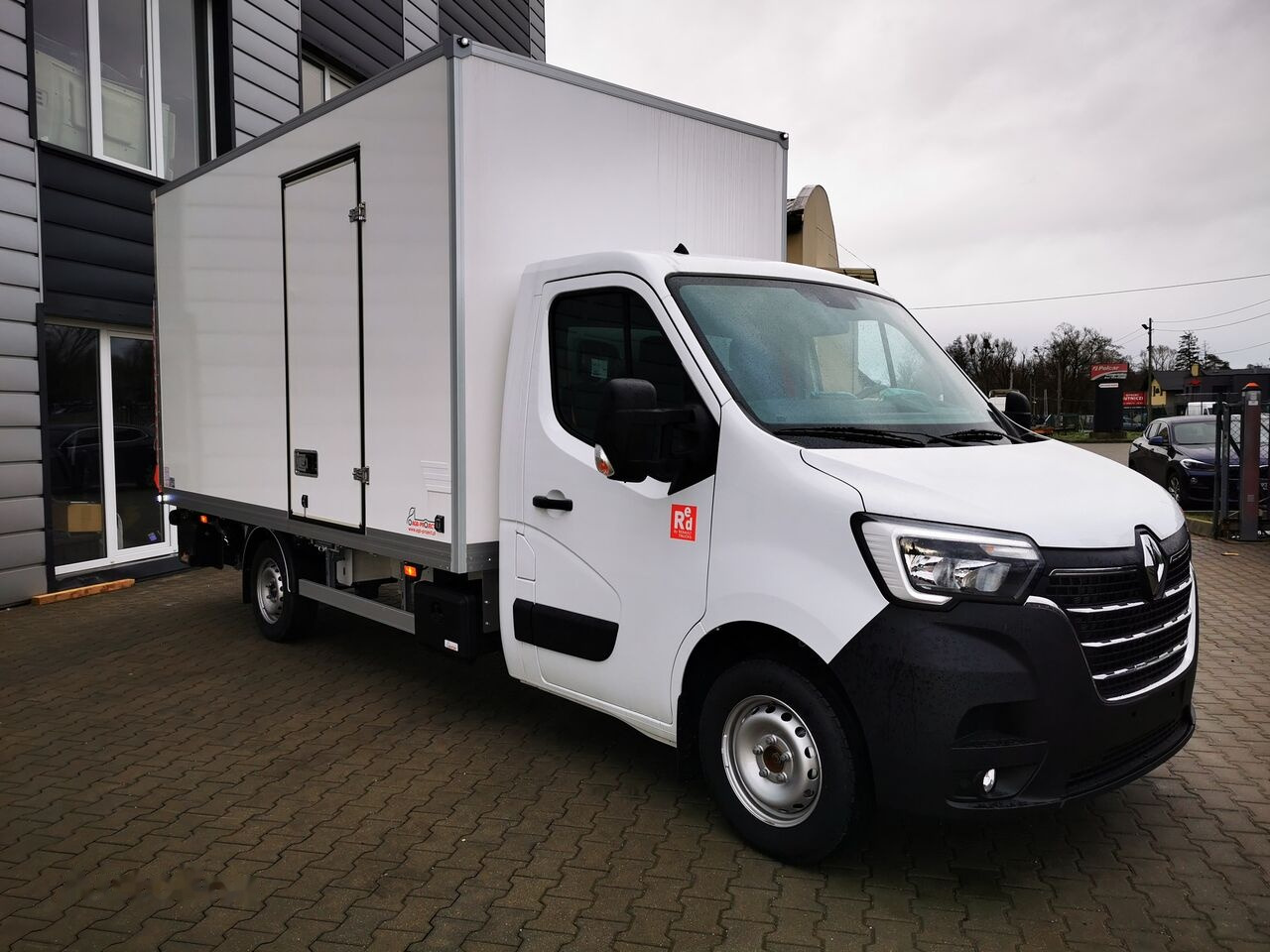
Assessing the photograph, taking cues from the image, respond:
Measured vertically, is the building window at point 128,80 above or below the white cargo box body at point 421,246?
above

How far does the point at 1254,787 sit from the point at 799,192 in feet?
31.9

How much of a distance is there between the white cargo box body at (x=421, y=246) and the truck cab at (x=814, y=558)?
0.95 ft

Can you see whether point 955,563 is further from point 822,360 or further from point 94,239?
point 94,239

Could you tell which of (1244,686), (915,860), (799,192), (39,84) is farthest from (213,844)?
(799,192)

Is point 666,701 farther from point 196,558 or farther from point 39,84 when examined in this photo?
point 39,84

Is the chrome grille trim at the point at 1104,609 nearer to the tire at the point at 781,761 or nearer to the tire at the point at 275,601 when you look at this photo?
the tire at the point at 781,761

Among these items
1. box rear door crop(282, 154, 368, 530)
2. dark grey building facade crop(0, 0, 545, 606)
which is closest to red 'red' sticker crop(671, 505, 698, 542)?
box rear door crop(282, 154, 368, 530)

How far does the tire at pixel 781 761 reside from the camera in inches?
127

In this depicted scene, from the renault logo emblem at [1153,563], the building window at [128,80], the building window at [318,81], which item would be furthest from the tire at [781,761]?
the building window at [318,81]

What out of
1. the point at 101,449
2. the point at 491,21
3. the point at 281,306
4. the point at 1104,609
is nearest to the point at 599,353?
the point at 1104,609

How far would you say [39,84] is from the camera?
855 cm

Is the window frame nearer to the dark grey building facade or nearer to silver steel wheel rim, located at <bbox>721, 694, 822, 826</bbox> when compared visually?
silver steel wheel rim, located at <bbox>721, 694, 822, 826</bbox>

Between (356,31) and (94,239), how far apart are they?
5.80 meters

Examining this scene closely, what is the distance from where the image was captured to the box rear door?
5312mm
